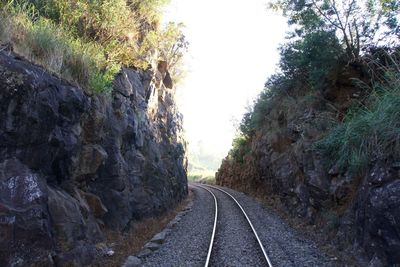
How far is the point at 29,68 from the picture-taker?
744 centimetres

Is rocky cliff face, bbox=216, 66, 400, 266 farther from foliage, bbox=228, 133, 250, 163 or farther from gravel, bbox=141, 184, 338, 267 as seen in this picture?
foliage, bbox=228, 133, 250, 163

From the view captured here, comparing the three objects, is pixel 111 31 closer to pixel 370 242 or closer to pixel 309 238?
pixel 309 238

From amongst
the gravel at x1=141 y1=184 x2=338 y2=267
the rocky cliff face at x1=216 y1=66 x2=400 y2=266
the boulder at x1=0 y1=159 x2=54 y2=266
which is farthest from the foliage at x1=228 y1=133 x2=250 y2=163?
the boulder at x1=0 y1=159 x2=54 y2=266

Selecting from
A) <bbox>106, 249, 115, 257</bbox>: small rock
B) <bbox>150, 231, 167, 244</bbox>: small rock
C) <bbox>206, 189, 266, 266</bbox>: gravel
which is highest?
<bbox>206, 189, 266, 266</bbox>: gravel

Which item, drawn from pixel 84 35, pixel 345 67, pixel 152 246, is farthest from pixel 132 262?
pixel 345 67

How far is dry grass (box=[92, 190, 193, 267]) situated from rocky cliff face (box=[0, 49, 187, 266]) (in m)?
0.31

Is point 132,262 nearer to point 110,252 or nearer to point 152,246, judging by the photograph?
point 110,252

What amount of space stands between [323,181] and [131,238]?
651 cm

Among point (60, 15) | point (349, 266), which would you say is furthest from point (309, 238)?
point (60, 15)

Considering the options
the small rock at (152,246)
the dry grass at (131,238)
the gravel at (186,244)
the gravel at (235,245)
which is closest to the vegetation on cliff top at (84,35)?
the dry grass at (131,238)

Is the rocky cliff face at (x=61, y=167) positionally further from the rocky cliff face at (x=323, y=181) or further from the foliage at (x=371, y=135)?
the foliage at (x=371, y=135)

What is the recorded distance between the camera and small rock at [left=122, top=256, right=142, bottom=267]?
840 centimetres

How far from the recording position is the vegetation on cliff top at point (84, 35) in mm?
8690

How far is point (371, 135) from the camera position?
9203mm
